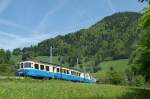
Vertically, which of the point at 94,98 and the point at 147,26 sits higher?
the point at 147,26

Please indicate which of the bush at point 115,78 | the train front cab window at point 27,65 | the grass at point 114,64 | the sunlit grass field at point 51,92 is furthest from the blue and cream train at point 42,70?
the grass at point 114,64

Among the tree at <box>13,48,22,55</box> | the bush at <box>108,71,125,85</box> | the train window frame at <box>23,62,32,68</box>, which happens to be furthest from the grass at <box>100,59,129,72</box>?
the train window frame at <box>23,62,32,68</box>

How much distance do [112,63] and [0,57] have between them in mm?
65663

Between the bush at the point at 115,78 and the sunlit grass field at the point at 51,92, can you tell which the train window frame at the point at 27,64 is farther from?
the bush at the point at 115,78

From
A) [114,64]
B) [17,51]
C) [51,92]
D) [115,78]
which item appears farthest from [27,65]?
[17,51]

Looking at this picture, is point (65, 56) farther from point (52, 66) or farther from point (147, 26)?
point (147, 26)

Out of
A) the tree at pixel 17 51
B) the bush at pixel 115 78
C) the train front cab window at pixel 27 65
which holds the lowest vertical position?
the bush at pixel 115 78

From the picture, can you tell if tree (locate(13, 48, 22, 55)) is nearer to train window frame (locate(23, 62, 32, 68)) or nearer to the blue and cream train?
the blue and cream train

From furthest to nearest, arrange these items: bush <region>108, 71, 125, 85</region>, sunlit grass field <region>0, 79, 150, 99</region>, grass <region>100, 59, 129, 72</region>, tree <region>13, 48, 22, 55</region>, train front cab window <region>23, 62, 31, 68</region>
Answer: tree <region>13, 48, 22, 55</region>, grass <region>100, 59, 129, 72</region>, bush <region>108, 71, 125, 85</region>, train front cab window <region>23, 62, 31, 68</region>, sunlit grass field <region>0, 79, 150, 99</region>

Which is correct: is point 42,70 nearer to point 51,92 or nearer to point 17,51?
point 51,92

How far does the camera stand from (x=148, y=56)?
31281 millimetres

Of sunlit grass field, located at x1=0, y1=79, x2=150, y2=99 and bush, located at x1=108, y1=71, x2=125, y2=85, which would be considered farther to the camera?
bush, located at x1=108, y1=71, x2=125, y2=85

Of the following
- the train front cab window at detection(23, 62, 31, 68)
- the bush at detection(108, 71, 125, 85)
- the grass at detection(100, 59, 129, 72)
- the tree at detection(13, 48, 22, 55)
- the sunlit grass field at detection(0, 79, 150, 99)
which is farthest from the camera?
the tree at detection(13, 48, 22, 55)

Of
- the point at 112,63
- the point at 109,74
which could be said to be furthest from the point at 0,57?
the point at 112,63
